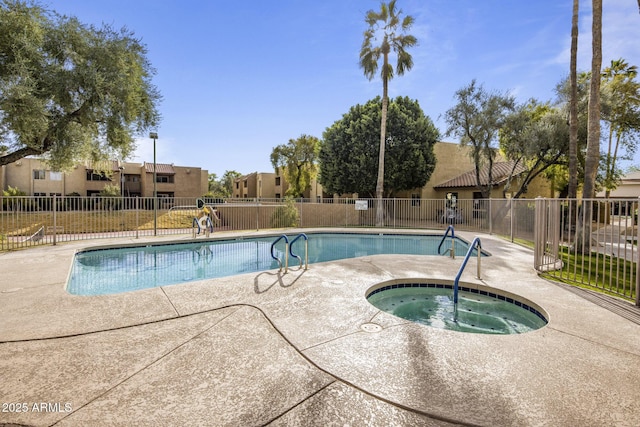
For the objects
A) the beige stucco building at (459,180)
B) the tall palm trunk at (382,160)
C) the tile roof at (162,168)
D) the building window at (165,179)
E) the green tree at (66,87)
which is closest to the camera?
the green tree at (66,87)

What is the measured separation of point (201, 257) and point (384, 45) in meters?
16.3

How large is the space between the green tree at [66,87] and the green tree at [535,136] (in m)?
18.7

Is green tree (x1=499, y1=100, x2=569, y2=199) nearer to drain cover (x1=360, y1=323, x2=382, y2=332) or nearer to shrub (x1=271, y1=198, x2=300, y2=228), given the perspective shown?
shrub (x1=271, y1=198, x2=300, y2=228)

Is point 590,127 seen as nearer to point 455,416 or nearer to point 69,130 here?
point 455,416

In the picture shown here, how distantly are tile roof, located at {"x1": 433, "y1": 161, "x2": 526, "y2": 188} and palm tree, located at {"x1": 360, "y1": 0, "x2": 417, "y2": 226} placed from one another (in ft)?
29.5

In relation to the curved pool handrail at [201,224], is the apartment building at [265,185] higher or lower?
higher

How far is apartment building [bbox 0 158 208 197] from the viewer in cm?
2858

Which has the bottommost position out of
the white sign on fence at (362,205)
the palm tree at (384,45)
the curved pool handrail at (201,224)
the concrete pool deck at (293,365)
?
the concrete pool deck at (293,365)

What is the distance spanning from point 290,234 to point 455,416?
41.0ft

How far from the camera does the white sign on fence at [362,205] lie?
19062 millimetres

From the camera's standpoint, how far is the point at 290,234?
1439 centimetres

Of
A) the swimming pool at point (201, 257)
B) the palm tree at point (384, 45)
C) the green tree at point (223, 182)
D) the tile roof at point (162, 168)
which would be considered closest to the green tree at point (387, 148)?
the palm tree at point (384, 45)

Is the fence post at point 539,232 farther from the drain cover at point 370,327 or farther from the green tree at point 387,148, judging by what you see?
the green tree at point 387,148

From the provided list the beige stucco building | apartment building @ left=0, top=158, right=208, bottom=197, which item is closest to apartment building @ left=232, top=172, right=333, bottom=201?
apartment building @ left=0, top=158, right=208, bottom=197
